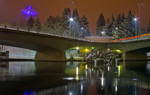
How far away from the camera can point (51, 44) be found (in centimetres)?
4266

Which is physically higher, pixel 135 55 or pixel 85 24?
pixel 85 24

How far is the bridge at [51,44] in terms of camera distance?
36062mm

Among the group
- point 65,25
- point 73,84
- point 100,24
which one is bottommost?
point 73,84

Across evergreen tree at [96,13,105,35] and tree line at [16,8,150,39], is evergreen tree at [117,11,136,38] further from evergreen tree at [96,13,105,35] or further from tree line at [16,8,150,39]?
evergreen tree at [96,13,105,35]

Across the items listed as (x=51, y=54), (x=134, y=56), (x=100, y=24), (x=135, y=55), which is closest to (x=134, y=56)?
(x=134, y=56)

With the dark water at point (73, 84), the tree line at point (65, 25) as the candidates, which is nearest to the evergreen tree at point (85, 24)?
the tree line at point (65, 25)

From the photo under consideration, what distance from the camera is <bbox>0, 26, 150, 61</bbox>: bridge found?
36062mm

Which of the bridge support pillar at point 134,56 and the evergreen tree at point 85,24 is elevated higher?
the evergreen tree at point 85,24

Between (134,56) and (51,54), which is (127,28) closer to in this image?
(134,56)

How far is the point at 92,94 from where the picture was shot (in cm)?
1127

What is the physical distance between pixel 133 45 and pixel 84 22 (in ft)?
188

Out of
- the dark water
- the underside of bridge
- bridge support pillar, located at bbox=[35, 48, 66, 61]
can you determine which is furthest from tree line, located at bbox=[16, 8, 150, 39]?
the dark water

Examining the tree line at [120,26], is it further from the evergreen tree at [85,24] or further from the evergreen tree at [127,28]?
the evergreen tree at [85,24]

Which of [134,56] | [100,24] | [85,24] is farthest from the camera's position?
[100,24]
